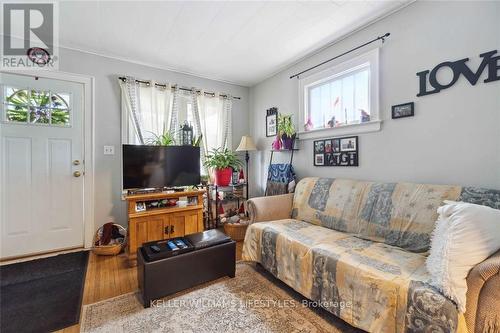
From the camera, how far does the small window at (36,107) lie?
96.3 inches

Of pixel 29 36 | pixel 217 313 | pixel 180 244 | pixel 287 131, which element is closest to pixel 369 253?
pixel 217 313

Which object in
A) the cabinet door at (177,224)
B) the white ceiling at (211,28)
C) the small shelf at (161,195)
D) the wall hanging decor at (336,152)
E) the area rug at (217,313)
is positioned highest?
the white ceiling at (211,28)

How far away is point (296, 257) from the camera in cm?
175

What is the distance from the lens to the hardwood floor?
1.82 metres

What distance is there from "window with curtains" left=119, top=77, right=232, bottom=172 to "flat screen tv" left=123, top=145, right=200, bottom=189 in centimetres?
46

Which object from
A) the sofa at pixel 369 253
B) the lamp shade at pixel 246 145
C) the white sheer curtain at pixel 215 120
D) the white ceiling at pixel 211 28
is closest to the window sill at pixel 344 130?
the sofa at pixel 369 253

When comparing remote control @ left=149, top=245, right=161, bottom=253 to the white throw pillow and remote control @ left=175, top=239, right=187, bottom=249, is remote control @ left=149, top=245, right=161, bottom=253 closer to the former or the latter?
remote control @ left=175, top=239, right=187, bottom=249

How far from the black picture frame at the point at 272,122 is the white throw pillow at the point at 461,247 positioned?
249cm

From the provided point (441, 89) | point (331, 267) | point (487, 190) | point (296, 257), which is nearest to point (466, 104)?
point (441, 89)

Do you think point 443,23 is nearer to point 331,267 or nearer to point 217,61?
point 331,267

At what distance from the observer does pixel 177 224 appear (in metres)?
2.69

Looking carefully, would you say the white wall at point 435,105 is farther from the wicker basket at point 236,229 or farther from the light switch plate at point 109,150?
the light switch plate at point 109,150

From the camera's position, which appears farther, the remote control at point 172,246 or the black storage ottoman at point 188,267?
the remote control at point 172,246

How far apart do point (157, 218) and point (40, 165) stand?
145cm
